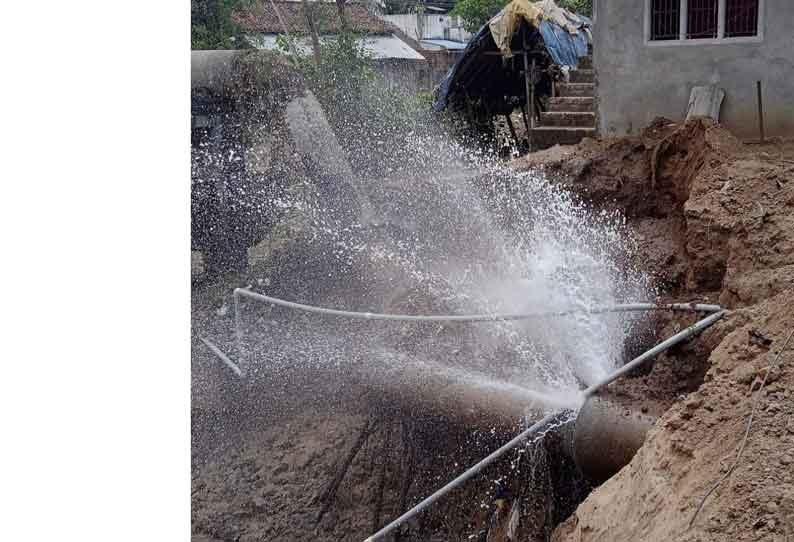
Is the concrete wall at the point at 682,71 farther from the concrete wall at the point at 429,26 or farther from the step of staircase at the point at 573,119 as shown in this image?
the concrete wall at the point at 429,26

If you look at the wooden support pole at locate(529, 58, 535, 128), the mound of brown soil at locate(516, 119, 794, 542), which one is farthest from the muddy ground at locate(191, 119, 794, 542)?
the wooden support pole at locate(529, 58, 535, 128)

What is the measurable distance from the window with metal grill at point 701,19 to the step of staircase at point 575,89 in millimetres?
497

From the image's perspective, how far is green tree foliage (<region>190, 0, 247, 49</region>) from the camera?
2723mm

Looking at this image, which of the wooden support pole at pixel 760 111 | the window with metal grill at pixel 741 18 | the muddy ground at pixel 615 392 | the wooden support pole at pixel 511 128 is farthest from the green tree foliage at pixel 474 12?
the wooden support pole at pixel 760 111

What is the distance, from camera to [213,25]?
280 cm

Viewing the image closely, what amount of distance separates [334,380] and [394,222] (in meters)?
0.80

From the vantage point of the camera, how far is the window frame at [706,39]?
3.94 metres

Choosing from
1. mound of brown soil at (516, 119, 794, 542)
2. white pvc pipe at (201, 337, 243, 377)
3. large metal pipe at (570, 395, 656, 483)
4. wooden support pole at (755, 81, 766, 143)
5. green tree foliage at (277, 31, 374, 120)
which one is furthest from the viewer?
wooden support pole at (755, 81, 766, 143)

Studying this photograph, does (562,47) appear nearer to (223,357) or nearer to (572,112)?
(572,112)

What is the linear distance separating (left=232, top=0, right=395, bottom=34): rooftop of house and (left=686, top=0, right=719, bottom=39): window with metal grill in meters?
1.48

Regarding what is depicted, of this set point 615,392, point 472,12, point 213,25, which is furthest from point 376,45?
point 615,392

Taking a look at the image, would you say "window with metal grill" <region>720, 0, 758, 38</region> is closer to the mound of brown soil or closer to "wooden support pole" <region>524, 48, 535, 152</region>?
the mound of brown soil
